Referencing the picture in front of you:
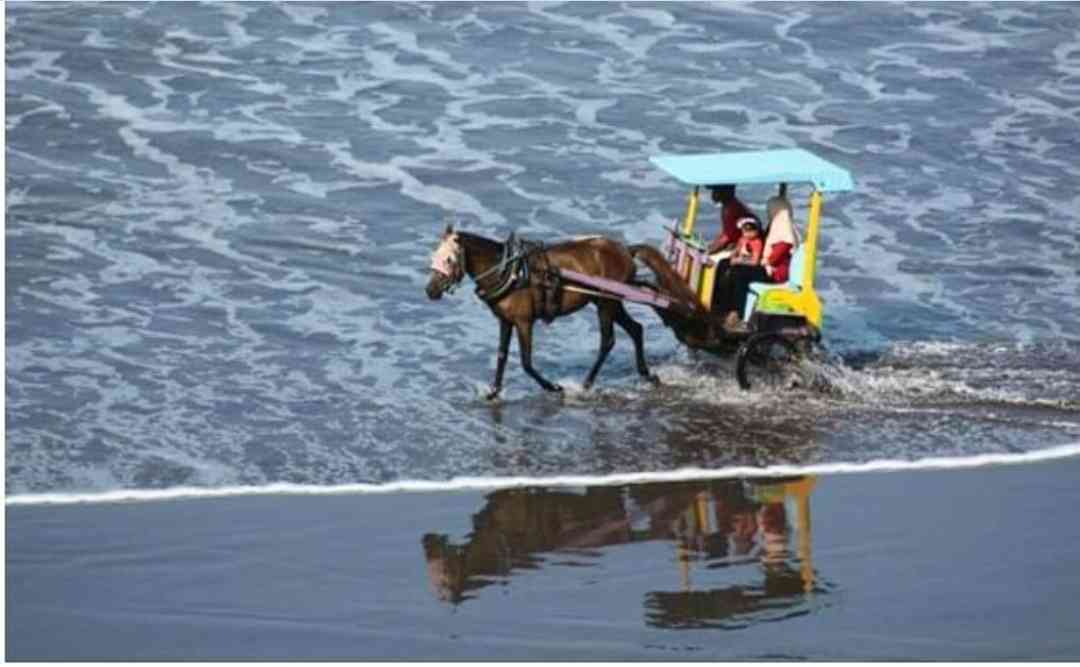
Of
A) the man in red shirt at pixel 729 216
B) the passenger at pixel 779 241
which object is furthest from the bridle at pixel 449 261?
the passenger at pixel 779 241

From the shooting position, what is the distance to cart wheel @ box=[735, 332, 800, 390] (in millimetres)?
15922

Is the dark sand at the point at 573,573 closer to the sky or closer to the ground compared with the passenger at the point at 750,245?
closer to the ground

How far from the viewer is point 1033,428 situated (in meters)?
15.0

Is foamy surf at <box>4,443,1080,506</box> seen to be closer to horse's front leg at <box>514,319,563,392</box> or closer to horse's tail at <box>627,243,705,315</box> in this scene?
horse's front leg at <box>514,319,563,392</box>

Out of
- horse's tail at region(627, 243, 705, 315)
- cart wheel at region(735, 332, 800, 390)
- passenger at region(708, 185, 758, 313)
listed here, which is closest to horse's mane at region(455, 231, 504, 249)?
horse's tail at region(627, 243, 705, 315)

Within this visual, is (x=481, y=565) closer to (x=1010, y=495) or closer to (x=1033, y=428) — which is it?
(x=1010, y=495)

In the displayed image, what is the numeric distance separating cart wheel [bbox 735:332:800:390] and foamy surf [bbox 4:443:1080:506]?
1991 mm

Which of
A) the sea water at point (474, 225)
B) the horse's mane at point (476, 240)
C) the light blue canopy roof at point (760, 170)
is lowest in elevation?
the sea water at point (474, 225)

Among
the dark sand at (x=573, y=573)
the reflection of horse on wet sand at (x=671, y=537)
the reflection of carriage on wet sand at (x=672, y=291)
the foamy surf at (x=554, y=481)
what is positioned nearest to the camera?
the dark sand at (x=573, y=573)

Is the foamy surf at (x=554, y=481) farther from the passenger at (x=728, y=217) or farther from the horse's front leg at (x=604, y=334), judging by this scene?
A: the passenger at (x=728, y=217)

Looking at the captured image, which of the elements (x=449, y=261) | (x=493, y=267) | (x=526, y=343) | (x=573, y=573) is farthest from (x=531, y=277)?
(x=573, y=573)

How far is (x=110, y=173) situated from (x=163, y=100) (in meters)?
2.88

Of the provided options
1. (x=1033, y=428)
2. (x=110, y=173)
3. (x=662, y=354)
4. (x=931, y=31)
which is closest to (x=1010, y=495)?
(x=1033, y=428)

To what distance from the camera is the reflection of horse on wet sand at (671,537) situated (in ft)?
36.4
